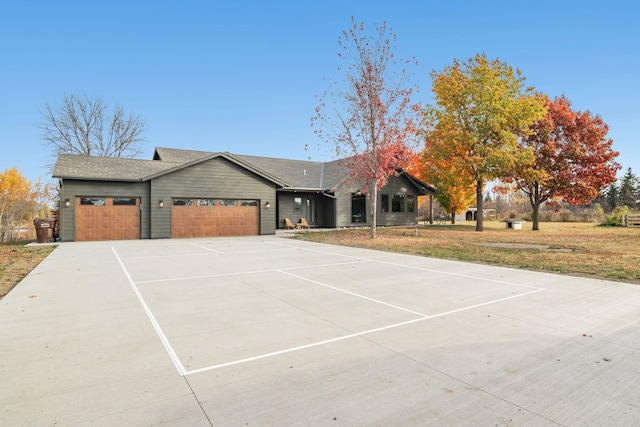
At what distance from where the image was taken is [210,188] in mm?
19141

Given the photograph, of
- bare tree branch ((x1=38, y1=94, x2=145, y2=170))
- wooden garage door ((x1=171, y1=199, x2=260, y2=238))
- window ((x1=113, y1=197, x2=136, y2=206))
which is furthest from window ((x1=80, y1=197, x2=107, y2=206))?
bare tree branch ((x1=38, y1=94, x2=145, y2=170))

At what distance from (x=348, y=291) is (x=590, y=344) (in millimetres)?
3377

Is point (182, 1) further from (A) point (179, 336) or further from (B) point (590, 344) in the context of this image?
(B) point (590, 344)

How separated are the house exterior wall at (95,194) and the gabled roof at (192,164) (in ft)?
1.46

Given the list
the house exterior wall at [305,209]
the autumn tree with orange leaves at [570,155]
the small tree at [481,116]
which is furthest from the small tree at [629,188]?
the house exterior wall at [305,209]

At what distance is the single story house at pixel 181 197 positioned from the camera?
1647 centimetres

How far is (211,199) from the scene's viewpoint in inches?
759

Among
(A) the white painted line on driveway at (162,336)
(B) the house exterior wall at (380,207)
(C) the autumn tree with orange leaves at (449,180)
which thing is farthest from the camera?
(B) the house exterior wall at (380,207)

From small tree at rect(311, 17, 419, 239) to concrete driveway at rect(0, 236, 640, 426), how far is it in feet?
38.0

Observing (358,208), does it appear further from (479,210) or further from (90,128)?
(90,128)

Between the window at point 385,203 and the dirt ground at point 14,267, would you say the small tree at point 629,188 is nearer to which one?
the window at point 385,203

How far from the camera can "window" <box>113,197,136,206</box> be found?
17.2 m

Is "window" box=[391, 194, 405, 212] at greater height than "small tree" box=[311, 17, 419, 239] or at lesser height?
lesser

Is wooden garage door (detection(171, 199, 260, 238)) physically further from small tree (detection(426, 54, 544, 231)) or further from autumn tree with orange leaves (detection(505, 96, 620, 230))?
autumn tree with orange leaves (detection(505, 96, 620, 230))
